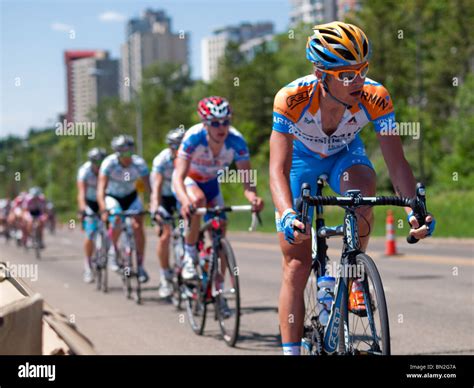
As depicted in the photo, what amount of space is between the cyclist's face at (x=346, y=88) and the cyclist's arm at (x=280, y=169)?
0.38 meters

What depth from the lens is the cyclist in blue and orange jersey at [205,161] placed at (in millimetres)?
7984

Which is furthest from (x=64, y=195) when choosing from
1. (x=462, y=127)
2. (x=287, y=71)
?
(x=462, y=127)

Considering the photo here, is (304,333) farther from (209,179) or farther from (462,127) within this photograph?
(462,127)

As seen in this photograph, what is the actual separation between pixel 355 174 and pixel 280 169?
58 cm

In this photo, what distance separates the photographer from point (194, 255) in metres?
8.89

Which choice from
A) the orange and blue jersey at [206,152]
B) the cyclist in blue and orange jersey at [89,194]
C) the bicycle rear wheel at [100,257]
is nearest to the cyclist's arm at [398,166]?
the orange and blue jersey at [206,152]

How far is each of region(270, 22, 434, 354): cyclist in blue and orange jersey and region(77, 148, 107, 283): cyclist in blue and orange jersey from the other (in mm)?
9339

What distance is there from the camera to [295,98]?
16.2 feet

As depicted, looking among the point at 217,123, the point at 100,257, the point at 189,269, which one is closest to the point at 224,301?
the point at 189,269

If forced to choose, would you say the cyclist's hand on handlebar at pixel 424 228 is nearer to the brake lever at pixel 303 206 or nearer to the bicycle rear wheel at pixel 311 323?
the brake lever at pixel 303 206

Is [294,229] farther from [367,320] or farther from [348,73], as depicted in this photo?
[348,73]

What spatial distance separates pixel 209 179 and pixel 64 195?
8814 cm

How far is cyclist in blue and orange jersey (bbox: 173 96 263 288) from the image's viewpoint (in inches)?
314

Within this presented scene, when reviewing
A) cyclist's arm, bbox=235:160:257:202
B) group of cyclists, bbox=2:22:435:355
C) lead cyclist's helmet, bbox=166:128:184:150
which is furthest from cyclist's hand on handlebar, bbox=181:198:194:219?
lead cyclist's helmet, bbox=166:128:184:150
